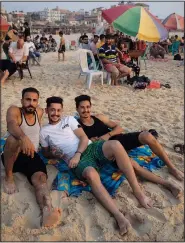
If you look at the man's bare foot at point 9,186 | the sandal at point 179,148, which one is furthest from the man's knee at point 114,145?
the sandal at point 179,148

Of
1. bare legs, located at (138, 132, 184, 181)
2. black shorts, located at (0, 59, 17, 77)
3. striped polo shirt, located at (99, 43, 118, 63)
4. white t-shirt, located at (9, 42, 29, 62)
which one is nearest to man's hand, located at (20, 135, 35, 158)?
bare legs, located at (138, 132, 184, 181)

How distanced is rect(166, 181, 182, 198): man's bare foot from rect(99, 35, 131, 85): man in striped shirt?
470 cm

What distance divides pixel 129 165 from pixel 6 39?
7.51 m

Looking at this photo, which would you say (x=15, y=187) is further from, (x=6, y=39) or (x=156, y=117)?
(x=6, y=39)

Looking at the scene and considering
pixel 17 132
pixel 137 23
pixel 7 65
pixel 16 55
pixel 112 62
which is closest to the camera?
pixel 17 132

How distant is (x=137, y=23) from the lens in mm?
7660

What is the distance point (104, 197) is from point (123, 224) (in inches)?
10.5

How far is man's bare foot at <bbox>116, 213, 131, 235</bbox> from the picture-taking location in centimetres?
221

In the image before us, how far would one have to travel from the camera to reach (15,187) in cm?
271

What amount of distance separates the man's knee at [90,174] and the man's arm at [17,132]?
50 centimetres

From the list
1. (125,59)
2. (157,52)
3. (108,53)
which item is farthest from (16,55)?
(157,52)

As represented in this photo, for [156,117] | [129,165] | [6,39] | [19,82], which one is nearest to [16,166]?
[129,165]

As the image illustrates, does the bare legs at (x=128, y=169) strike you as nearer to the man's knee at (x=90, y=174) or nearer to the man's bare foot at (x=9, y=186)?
the man's knee at (x=90, y=174)

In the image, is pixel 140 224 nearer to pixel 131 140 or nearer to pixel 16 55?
pixel 131 140
